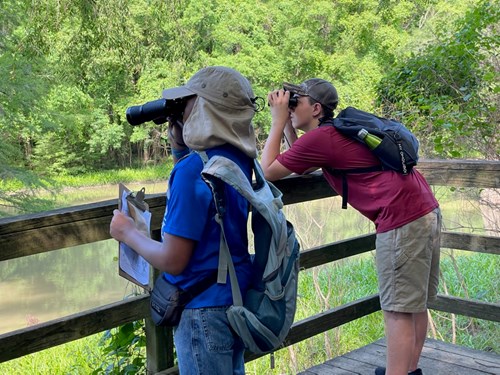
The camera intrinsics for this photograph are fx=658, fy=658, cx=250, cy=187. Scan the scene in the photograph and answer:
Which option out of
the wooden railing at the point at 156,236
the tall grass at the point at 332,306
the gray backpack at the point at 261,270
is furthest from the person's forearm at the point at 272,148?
the tall grass at the point at 332,306

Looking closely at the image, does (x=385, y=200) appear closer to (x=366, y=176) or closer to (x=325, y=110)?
(x=366, y=176)

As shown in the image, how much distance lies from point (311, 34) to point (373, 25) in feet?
8.73

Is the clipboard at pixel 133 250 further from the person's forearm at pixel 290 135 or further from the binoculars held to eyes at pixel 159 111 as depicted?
the person's forearm at pixel 290 135

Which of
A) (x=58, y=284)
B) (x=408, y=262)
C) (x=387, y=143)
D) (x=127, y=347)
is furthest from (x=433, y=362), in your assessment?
(x=58, y=284)

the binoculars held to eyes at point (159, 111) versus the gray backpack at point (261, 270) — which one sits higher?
the binoculars held to eyes at point (159, 111)

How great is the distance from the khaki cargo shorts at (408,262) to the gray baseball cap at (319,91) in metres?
0.57

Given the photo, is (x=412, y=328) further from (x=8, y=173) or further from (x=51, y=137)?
(x=51, y=137)

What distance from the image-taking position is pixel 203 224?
5.38 ft

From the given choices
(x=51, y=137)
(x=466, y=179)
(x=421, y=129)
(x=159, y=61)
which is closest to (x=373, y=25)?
(x=159, y=61)

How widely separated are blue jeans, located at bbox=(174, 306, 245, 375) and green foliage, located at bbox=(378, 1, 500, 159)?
452 cm

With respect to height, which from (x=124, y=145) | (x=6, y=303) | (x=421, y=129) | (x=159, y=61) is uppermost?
(x=159, y=61)

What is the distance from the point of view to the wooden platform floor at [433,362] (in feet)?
9.98

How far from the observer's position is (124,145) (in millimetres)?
30500

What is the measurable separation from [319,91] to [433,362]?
4.84 ft
